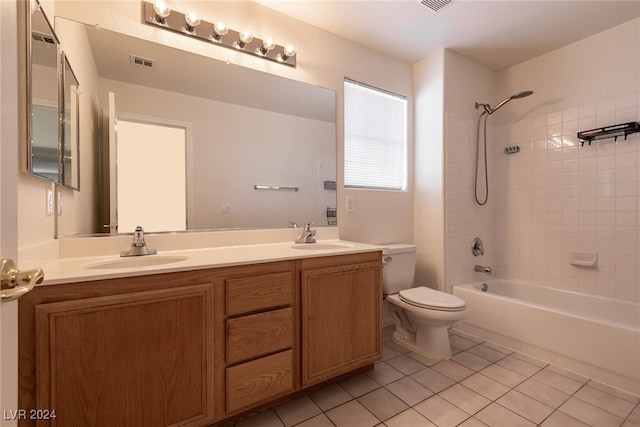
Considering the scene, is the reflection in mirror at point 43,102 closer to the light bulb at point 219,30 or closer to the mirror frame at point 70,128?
the mirror frame at point 70,128

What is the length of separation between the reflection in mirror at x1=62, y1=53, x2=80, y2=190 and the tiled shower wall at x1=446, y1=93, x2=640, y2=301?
2.53 m

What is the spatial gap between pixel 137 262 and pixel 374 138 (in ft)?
6.47

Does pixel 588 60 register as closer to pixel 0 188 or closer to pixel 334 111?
pixel 334 111

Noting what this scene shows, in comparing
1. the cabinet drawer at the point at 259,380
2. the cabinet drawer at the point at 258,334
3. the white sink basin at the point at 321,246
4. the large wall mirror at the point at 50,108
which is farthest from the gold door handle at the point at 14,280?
the white sink basin at the point at 321,246

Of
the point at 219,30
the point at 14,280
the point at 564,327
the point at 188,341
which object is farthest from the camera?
the point at 564,327

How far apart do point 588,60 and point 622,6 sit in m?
0.42

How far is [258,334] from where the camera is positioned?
1.31 m

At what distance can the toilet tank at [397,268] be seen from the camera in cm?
220

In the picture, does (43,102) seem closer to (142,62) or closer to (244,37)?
(142,62)

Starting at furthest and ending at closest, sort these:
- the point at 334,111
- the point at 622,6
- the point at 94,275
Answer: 1. the point at 334,111
2. the point at 622,6
3. the point at 94,275

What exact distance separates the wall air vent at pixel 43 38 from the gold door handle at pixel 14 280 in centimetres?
100

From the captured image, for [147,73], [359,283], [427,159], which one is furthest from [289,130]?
[427,159]

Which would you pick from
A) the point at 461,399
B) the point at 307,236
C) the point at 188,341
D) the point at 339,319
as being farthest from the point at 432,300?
the point at 188,341

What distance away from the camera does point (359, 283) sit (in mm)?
1655
